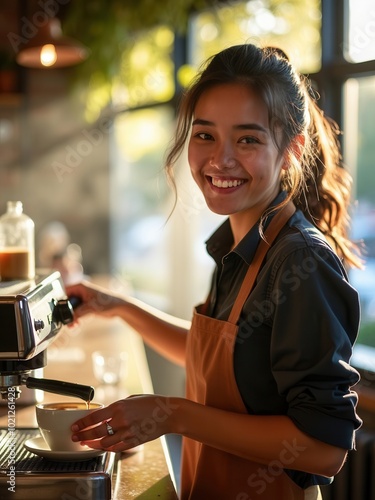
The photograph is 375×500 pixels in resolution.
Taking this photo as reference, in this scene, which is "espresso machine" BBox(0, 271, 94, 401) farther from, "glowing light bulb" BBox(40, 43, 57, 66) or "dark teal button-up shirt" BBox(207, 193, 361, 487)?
"glowing light bulb" BBox(40, 43, 57, 66)

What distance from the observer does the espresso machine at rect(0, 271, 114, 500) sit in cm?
129

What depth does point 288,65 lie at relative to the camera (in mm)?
1505

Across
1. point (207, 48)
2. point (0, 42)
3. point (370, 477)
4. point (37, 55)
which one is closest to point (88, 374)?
point (370, 477)

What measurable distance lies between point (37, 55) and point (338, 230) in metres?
2.77

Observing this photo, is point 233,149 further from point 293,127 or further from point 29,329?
point 29,329

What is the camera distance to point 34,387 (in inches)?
54.8

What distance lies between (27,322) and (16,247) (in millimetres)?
544

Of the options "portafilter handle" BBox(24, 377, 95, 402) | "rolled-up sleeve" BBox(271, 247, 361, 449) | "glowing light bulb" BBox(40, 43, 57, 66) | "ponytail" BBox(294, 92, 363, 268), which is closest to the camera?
"rolled-up sleeve" BBox(271, 247, 361, 449)

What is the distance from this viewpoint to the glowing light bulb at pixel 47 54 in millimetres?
3916

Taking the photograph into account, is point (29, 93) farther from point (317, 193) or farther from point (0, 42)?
point (317, 193)

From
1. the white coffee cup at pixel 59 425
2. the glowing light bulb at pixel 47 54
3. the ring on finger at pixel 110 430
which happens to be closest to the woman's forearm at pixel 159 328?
the white coffee cup at pixel 59 425

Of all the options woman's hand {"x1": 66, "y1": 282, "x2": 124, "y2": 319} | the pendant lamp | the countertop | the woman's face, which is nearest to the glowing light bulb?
the pendant lamp

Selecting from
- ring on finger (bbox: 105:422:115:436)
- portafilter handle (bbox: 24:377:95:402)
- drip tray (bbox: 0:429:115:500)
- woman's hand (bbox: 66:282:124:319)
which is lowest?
drip tray (bbox: 0:429:115:500)

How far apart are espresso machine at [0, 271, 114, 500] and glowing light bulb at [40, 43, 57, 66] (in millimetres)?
2645
